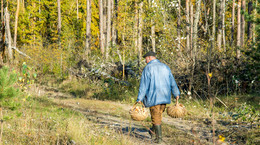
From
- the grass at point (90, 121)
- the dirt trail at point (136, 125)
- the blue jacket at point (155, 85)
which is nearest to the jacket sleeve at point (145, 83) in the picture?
the blue jacket at point (155, 85)

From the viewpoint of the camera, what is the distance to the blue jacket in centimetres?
594

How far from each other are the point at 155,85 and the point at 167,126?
234 cm

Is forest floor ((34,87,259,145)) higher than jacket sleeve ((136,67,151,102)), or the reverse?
jacket sleeve ((136,67,151,102))

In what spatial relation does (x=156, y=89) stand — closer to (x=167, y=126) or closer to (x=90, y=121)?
(x=167, y=126)

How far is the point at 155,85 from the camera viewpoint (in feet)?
19.5

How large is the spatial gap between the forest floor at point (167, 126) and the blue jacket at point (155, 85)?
703 millimetres

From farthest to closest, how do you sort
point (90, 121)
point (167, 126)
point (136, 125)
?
point (90, 121) → point (136, 125) → point (167, 126)

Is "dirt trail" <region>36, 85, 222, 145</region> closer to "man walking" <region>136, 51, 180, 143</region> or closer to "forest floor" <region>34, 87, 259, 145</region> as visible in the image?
"forest floor" <region>34, 87, 259, 145</region>

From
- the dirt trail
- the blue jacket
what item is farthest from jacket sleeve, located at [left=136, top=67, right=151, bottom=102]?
the dirt trail

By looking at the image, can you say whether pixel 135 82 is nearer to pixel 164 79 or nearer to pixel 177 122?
pixel 177 122

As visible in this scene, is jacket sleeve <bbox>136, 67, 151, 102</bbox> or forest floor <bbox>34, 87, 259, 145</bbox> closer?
jacket sleeve <bbox>136, 67, 151, 102</bbox>

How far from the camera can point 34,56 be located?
22.1 meters

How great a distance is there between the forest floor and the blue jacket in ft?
2.31

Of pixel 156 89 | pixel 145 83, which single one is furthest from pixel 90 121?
pixel 156 89
